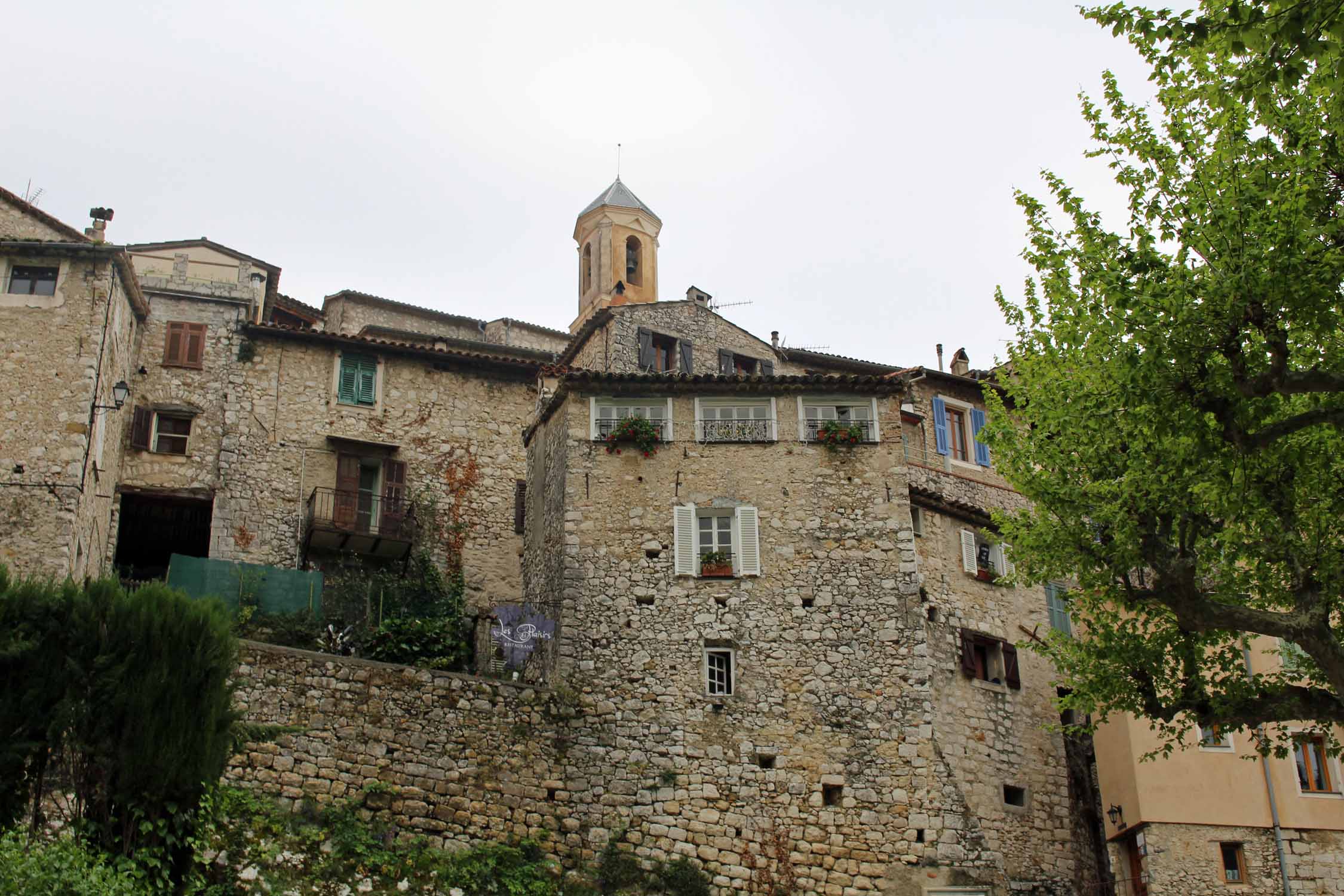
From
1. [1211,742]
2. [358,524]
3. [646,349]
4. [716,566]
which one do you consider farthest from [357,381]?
[1211,742]

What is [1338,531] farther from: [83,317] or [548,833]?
[83,317]

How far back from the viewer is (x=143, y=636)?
16.7 m

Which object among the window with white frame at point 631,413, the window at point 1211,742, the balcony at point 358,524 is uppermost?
the window with white frame at point 631,413

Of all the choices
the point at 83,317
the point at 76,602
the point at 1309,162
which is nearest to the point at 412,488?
the point at 83,317

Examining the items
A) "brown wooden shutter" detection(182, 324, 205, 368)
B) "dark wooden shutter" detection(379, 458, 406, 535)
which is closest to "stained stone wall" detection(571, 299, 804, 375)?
"dark wooden shutter" detection(379, 458, 406, 535)

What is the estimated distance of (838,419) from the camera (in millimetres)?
26484

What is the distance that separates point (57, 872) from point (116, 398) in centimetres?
1464

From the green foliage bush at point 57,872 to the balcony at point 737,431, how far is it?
13.6 metres

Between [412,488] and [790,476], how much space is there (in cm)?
1026

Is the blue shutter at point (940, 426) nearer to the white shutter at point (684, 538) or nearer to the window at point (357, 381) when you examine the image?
the white shutter at point (684, 538)

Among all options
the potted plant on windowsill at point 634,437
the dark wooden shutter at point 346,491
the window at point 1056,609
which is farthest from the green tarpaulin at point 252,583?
the window at point 1056,609

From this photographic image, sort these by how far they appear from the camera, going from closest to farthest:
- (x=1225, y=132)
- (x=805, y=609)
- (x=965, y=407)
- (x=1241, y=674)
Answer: (x=1225, y=132) → (x=1241, y=674) → (x=805, y=609) → (x=965, y=407)

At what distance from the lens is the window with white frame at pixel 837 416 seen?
26219mm

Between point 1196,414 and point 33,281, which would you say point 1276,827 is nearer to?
point 1196,414
